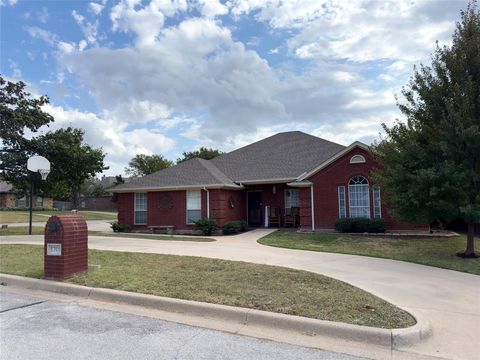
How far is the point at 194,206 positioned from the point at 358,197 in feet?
27.0

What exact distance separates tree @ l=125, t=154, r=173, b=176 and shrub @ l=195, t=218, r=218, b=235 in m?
41.4

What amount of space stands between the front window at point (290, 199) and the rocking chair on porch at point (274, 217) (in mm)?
538

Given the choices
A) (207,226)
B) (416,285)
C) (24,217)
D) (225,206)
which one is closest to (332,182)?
(225,206)

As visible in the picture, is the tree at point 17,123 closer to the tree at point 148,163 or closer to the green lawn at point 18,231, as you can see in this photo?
the green lawn at point 18,231

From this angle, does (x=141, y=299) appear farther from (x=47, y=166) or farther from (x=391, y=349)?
(x=47, y=166)

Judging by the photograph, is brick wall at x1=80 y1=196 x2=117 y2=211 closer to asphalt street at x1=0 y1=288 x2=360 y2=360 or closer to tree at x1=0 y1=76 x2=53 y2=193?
tree at x1=0 y1=76 x2=53 y2=193

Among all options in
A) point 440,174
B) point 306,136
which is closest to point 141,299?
point 440,174

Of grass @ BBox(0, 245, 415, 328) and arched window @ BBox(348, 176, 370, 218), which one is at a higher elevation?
arched window @ BBox(348, 176, 370, 218)

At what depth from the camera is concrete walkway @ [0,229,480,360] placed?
5156 millimetres

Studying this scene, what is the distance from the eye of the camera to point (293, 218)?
22406mm

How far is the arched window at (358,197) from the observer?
18.9m

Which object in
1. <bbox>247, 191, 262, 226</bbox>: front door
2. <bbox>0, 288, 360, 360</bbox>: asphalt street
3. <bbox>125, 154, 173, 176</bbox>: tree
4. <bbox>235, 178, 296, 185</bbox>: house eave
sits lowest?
<bbox>0, 288, 360, 360</bbox>: asphalt street

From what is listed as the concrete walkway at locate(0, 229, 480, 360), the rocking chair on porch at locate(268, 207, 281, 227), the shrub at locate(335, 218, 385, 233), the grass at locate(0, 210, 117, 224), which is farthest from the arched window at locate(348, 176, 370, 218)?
the grass at locate(0, 210, 117, 224)

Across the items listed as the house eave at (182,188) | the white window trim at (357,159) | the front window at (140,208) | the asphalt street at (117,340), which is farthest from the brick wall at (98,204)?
the asphalt street at (117,340)
